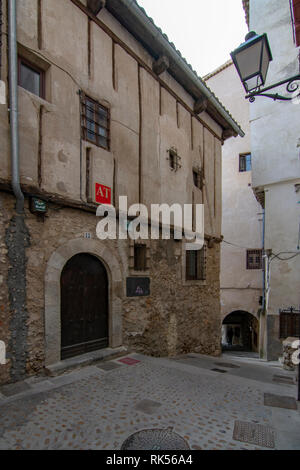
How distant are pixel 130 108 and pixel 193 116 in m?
2.97

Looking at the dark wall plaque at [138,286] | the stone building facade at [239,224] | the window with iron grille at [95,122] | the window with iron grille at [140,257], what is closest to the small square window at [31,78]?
the window with iron grille at [95,122]

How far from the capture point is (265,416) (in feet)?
10.4

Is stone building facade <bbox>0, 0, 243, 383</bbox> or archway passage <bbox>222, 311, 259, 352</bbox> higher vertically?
stone building facade <bbox>0, 0, 243, 383</bbox>

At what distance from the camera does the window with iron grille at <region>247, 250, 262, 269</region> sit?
13.2 m

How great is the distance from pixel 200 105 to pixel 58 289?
6.66 metres

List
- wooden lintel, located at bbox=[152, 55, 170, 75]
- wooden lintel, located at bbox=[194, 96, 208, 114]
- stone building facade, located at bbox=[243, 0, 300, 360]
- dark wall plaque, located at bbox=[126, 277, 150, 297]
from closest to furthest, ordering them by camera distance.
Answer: dark wall plaque, located at bbox=[126, 277, 150, 297] < wooden lintel, located at bbox=[152, 55, 170, 75] < wooden lintel, located at bbox=[194, 96, 208, 114] < stone building facade, located at bbox=[243, 0, 300, 360]

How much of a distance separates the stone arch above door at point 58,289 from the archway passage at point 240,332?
1018cm

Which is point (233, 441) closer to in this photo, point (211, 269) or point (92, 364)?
point (92, 364)

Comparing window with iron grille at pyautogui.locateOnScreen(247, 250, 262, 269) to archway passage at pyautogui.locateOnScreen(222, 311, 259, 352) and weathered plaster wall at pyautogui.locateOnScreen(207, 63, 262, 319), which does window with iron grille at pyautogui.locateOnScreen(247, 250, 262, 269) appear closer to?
weathered plaster wall at pyautogui.locateOnScreen(207, 63, 262, 319)

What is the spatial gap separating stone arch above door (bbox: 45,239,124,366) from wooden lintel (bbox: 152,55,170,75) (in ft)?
14.5

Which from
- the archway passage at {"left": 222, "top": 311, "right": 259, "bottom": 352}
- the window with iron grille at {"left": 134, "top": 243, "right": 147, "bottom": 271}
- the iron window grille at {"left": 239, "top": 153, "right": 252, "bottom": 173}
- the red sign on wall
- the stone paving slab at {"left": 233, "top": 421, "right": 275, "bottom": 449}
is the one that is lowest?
the archway passage at {"left": 222, "top": 311, "right": 259, "bottom": 352}

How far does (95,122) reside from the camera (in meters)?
5.16

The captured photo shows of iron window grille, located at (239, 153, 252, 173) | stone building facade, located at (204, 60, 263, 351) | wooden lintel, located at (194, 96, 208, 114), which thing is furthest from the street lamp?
iron window grille, located at (239, 153, 252, 173)

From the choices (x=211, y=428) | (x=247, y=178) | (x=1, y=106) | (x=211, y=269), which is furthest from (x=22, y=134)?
(x=247, y=178)
